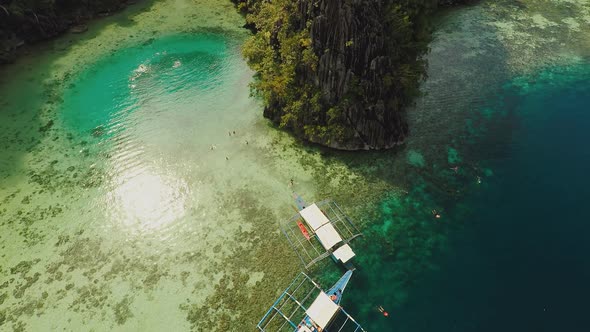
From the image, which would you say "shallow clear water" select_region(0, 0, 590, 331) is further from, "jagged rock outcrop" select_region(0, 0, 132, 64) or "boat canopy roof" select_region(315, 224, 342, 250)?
"jagged rock outcrop" select_region(0, 0, 132, 64)

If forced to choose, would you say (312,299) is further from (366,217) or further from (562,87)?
(562,87)

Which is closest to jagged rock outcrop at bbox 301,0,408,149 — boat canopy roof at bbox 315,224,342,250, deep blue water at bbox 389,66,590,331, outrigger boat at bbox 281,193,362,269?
outrigger boat at bbox 281,193,362,269

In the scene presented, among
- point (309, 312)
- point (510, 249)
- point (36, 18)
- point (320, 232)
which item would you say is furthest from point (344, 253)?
point (36, 18)

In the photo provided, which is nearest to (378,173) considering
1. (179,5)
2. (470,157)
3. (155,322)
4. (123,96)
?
(470,157)

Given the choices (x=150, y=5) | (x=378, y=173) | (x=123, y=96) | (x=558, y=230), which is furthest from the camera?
(x=150, y=5)

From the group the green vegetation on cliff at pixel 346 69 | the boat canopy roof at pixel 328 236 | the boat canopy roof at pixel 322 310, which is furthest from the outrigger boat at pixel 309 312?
the green vegetation on cliff at pixel 346 69
